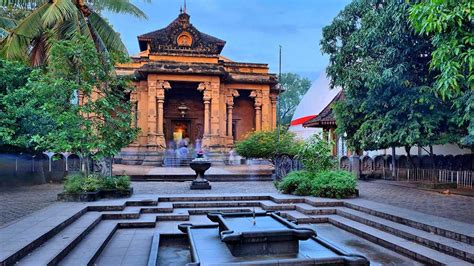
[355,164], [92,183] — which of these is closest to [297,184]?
[92,183]

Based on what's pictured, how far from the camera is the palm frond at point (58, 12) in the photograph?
1212cm

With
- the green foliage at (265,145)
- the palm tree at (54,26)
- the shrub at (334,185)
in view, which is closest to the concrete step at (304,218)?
the shrub at (334,185)

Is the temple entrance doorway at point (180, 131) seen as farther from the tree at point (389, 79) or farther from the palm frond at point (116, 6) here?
the tree at point (389, 79)

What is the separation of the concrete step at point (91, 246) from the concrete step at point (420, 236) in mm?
5303

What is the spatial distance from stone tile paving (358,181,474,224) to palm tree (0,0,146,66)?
34.7 ft

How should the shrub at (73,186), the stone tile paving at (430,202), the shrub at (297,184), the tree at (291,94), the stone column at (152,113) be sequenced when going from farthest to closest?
the tree at (291,94) → the stone column at (152,113) → the shrub at (297,184) → the shrub at (73,186) → the stone tile paving at (430,202)

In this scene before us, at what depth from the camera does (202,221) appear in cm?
Result: 855

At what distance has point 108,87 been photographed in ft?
36.3

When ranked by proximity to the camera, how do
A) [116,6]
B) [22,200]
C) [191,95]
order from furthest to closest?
1. [191,95]
2. [116,6]
3. [22,200]

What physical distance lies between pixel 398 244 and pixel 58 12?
39.8ft

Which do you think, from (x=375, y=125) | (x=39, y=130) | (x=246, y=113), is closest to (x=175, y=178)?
(x=39, y=130)

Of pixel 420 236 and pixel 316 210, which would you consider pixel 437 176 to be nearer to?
pixel 316 210

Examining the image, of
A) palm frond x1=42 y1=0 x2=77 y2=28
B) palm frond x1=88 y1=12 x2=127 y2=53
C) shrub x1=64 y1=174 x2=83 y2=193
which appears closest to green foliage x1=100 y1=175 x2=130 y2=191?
shrub x1=64 y1=174 x2=83 y2=193

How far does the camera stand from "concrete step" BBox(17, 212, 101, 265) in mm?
4914
